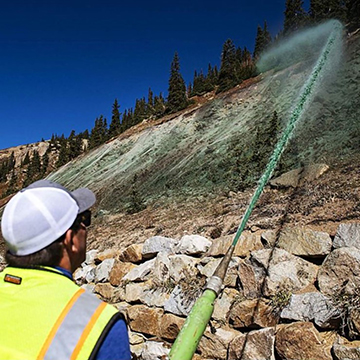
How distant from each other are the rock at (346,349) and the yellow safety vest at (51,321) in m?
3.21

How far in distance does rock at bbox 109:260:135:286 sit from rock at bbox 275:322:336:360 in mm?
4173

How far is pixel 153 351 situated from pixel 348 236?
11.6 feet

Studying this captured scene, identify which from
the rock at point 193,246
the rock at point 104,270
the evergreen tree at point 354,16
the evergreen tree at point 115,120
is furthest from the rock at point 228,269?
the evergreen tree at point 115,120

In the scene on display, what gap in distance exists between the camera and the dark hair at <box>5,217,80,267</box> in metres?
1.55

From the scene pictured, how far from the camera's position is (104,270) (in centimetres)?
810

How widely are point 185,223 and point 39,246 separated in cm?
773

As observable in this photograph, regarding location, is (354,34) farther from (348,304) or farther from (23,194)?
(23,194)

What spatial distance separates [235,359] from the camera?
4.50 metres

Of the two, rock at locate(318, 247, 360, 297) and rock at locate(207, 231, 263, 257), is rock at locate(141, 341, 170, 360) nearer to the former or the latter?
rock at locate(207, 231, 263, 257)

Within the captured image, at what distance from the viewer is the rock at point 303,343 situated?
3.81 meters

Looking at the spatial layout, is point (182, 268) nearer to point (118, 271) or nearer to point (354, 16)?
point (118, 271)

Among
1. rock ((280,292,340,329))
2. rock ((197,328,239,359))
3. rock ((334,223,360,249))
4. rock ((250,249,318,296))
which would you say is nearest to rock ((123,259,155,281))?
rock ((197,328,239,359))

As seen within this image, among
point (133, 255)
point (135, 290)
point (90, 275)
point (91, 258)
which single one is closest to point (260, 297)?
point (135, 290)

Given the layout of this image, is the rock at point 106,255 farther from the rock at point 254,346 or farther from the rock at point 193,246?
the rock at point 254,346
